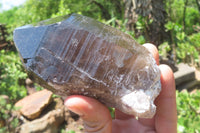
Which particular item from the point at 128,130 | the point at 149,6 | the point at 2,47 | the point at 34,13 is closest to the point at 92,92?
the point at 128,130

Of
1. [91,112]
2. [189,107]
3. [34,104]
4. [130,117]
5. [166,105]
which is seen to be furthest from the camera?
[34,104]

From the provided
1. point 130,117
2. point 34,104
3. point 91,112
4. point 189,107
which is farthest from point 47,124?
point 189,107

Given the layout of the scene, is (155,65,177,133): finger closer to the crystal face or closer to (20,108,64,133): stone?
the crystal face

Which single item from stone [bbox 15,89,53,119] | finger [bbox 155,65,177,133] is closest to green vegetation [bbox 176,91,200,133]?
finger [bbox 155,65,177,133]

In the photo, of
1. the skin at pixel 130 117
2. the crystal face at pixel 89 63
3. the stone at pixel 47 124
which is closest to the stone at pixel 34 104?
the stone at pixel 47 124

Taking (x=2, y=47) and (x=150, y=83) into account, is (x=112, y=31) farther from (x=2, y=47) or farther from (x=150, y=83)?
(x=2, y=47)

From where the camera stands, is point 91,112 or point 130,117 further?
point 130,117

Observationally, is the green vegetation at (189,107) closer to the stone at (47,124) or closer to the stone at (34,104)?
the stone at (47,124)

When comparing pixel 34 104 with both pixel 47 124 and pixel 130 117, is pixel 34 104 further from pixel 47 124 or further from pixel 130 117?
pixel 130 117
